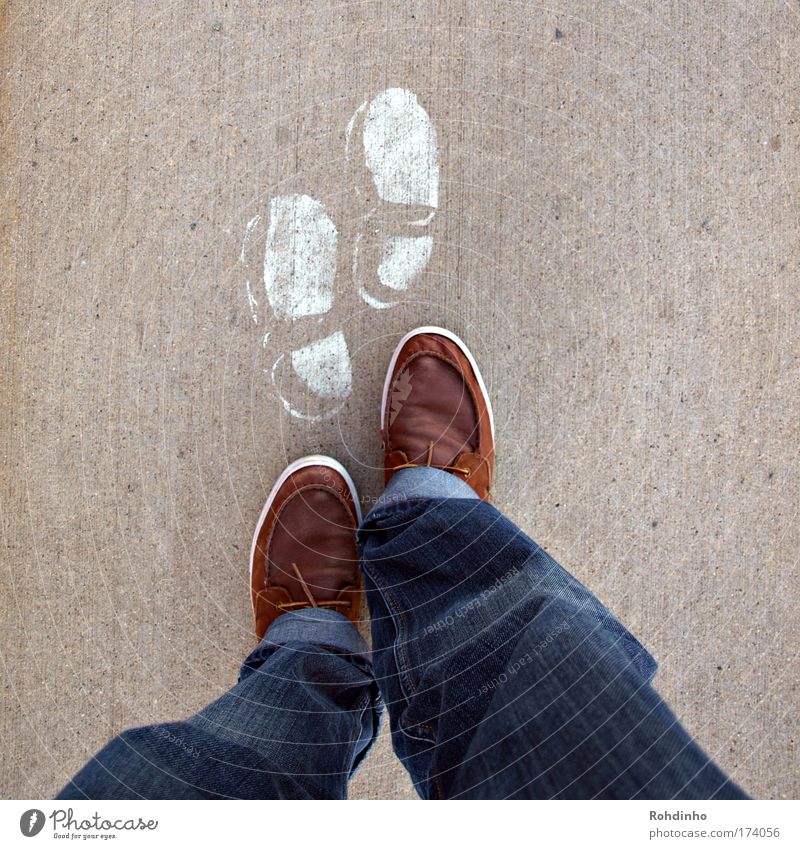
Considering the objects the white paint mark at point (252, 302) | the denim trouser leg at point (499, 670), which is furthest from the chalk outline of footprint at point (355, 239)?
the denim trouser leg at point (499, 670)

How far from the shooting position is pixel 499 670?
29.3 inches

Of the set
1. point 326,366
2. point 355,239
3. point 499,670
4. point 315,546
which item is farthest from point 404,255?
point 499,670

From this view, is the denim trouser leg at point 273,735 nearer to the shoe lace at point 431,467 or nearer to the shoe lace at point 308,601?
the shoe lace at point 308,601

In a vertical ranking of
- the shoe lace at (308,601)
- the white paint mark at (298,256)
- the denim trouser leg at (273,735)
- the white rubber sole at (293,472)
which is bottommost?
the denim trouser leg at (273,735)

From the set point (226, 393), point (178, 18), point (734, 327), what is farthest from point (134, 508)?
point (734, 327)

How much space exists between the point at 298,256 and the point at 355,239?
9 centimetres

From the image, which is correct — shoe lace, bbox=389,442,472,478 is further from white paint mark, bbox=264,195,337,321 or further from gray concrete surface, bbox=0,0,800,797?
white paint mark, bbox=264,195,337,321

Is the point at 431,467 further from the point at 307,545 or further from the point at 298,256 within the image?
the point at 298,256

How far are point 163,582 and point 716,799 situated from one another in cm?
78

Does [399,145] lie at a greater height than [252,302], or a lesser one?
greater

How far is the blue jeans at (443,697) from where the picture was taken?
2.11 ft

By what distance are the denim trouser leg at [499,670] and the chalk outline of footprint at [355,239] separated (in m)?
0.26

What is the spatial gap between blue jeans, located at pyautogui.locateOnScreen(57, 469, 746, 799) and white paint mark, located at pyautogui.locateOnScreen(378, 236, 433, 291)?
0.31m

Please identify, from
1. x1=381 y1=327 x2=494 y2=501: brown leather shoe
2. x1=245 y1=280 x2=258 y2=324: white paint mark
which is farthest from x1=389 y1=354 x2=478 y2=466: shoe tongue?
x1=245 y1=280 x2=258 y2=324: white paint mark
